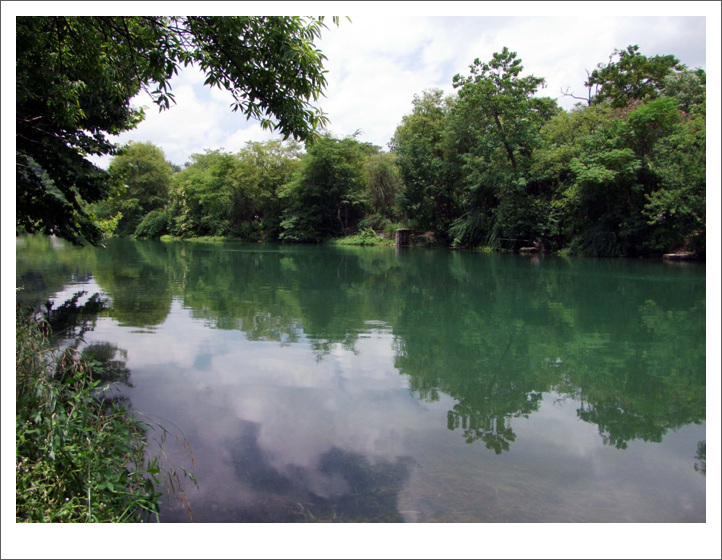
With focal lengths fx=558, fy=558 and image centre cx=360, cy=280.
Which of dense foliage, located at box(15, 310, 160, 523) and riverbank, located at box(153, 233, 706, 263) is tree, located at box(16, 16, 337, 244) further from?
riverbank, located at box(153, 233, 706, 263)

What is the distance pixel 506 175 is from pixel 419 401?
25900mm

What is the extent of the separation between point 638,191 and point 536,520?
24313 millimetres

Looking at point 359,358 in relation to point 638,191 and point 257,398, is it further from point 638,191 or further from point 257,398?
point 638,191

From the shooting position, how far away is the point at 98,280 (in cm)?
1505

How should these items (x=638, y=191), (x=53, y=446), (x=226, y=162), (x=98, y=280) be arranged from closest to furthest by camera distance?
(x=53, y=446), (x=98, y=280), (x=638, y=191), (x=226, y=162)

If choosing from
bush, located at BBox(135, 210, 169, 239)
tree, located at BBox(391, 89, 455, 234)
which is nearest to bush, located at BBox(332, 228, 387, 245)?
tree, located at BBox(391, 89, 455, 234)

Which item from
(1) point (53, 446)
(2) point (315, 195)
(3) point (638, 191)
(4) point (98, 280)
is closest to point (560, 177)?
(3) point (638, 191)

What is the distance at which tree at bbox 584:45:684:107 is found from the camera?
35719 millimetres

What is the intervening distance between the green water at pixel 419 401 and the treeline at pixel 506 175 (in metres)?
4.32

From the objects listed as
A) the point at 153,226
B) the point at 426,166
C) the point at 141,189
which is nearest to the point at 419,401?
the point at 426,166

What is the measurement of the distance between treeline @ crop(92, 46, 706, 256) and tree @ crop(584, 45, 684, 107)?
0.27 ft

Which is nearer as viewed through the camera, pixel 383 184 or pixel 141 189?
pixel 383 184

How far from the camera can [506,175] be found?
29.3 meters

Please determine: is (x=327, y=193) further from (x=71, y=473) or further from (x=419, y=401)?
(x=71, y=473)
